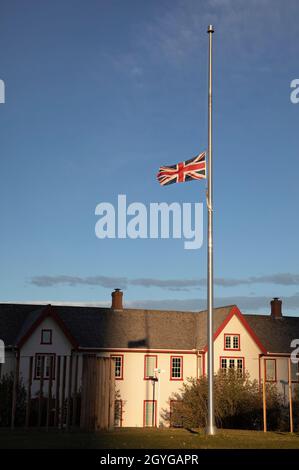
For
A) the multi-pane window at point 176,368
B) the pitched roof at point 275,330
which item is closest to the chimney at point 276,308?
the pitched roof at point 275,330

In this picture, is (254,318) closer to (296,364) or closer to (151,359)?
(296,364)

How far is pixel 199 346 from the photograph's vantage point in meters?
53.1

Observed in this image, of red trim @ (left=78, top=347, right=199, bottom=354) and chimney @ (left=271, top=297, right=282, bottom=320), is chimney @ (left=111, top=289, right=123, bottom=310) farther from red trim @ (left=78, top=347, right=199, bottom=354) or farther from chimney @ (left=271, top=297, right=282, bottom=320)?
chimney @ (left=271, top=297, right=282, bottom=320)

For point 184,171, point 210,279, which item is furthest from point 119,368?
point 210,279

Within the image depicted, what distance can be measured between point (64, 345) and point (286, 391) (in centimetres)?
1806

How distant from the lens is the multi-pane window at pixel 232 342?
173 ft

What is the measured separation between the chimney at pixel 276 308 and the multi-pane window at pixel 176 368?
453 inches

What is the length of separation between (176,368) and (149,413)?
4.23 m

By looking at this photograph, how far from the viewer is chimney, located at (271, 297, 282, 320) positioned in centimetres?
5981

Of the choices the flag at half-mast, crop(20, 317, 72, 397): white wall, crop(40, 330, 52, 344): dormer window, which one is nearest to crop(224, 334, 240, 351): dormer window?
crop(20, 317, 72, 397): white wall

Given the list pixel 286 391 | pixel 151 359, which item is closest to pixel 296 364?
pixel 286 391

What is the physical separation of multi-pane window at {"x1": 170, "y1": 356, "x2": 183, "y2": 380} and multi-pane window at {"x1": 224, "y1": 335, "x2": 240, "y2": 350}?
3908 millimetres
